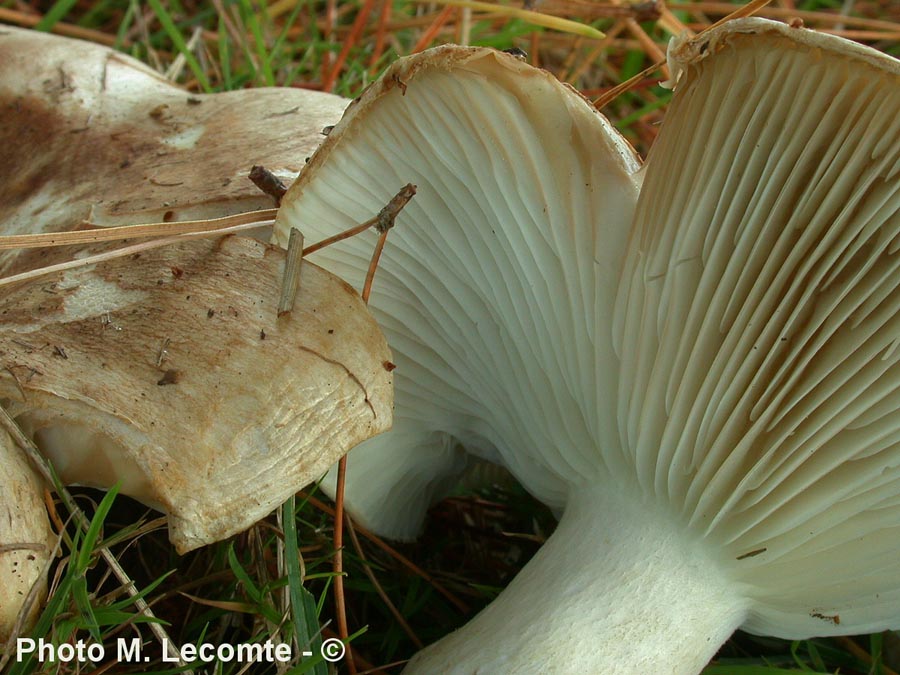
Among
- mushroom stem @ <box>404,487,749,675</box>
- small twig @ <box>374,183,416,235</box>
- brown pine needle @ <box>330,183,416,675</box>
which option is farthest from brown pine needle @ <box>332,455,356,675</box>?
small twig @ <box>374,183,416,235</box>

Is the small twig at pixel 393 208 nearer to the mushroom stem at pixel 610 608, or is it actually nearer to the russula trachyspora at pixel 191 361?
the russula trachyspora at pixel 191 361

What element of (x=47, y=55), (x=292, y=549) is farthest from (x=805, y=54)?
→ (x=47, y=55)

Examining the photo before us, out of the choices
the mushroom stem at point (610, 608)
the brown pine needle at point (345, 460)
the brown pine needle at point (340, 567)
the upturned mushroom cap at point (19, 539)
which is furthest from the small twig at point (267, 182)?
the mushroom stem at point (610, 608)

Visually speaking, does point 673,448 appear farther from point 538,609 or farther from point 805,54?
point 805,54

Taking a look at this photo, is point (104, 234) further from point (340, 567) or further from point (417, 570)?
point (417, 570)

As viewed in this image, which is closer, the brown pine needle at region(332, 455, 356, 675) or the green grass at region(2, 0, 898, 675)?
the green grass at region(2, 0, 898, 675)

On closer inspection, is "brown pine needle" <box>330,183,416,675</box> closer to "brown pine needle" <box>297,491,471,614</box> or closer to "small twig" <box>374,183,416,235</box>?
"small twig" <box>374,183,416,235</box>
